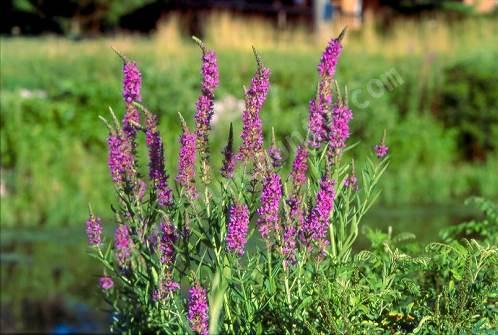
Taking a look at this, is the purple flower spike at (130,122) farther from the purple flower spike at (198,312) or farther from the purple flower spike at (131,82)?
the purple flower spike at (198,312)

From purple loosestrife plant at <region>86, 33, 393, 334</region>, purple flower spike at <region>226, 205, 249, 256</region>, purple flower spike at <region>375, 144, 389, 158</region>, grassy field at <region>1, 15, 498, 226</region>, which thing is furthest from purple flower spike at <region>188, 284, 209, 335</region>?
grassy field at <region>1, 15, 498, 226</region>

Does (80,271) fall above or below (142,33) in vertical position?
above

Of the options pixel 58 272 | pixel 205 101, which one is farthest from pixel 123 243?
pixel 58 272

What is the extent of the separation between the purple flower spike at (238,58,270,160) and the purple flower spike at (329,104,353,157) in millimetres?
294

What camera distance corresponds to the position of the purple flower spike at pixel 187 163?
319cm

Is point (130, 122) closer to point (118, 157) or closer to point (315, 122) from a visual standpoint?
point (118, 157)

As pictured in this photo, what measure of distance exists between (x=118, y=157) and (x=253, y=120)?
0.56 meters

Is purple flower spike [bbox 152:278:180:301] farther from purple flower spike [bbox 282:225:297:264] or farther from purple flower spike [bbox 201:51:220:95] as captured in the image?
purple flower spike [bbox 201:51:220:95]

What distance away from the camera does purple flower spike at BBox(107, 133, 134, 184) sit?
11.4 ft

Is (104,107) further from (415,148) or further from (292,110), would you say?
(415,148)

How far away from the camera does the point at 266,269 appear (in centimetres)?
346

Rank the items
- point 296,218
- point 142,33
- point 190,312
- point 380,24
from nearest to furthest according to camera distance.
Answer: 1. point 190,312
2. point 296,218
3. point 380,24
4. point 142,33

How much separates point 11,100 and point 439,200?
510 cm

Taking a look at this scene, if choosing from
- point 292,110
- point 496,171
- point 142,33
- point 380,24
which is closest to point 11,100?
point 292,110
